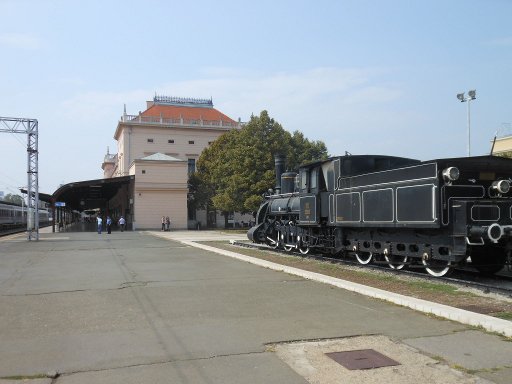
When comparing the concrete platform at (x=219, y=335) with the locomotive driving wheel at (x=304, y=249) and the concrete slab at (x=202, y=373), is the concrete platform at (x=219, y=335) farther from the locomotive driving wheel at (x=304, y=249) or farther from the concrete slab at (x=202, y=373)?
the locomotive driving wheel at (x=304, y=249)

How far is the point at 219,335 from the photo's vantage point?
5.91 meters

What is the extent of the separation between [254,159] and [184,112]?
131 ft

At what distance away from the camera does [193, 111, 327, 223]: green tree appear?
3744 centimetres

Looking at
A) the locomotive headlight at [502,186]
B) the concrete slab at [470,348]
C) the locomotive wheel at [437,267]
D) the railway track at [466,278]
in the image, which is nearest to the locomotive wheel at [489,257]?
the railway track at [466,278]

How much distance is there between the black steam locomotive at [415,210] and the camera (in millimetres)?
9555

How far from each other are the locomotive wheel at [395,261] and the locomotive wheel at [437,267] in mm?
795

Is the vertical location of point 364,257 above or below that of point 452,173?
below

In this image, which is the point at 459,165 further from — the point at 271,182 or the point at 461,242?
the point at 271,182

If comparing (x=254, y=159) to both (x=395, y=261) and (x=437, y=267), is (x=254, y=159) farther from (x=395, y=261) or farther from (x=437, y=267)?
(x=437, y=267)

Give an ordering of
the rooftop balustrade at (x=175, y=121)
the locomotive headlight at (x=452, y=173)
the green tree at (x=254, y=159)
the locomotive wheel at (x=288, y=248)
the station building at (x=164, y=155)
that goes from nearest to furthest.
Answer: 1. the locomotive headlight at (x=452, y=173)
2. the locomotive wheel at (x=288, y=248)
3. the green tree at (x=254, y=159)
4. the station building at (x=164, y=155)
5. the rooftop balustrade at (x=175, y=121)

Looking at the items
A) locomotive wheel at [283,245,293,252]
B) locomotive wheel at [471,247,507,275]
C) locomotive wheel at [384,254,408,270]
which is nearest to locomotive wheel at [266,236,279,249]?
locomotive wheel at [283,245,293,252]

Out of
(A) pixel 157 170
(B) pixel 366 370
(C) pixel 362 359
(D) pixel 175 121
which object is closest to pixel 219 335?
(C) pixel 362 359

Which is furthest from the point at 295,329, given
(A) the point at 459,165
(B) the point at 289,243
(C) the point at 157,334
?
(B) the point at 289,243

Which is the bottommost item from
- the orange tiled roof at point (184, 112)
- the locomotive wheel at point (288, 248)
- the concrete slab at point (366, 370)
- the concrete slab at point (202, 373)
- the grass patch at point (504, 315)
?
the concrete slab at point (366, 370)
